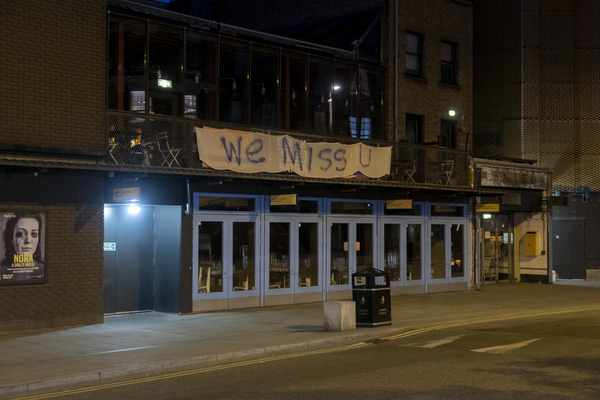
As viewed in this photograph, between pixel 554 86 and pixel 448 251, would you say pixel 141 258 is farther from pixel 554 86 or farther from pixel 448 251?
pixel 554 86

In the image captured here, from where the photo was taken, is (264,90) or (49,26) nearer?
(49,26)

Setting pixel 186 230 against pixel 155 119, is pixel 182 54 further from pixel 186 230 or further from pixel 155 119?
pixel 186 230

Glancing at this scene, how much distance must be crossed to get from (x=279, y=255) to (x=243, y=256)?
1.17 m

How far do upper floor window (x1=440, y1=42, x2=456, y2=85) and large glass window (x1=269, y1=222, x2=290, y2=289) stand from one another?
991 centimetres

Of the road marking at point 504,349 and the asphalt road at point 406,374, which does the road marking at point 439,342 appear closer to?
the asphalt road at point 406,374

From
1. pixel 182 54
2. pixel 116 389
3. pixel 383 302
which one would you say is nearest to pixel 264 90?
pixel 182 54

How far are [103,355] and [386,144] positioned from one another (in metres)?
12.4

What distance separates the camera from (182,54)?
17.7 metres

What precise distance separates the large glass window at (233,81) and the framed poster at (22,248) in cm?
602

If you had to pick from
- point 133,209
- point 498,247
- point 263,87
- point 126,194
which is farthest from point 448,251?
point 126,194

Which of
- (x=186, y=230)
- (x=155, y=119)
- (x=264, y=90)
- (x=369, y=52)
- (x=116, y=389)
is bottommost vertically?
(x=116, y=389)

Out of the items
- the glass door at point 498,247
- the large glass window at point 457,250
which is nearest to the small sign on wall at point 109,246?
the large glass window at point 457,250

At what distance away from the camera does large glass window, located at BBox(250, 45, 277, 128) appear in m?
19.4

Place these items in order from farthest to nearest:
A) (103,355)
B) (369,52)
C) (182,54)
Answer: (369,52), (182,54), (103,355)
